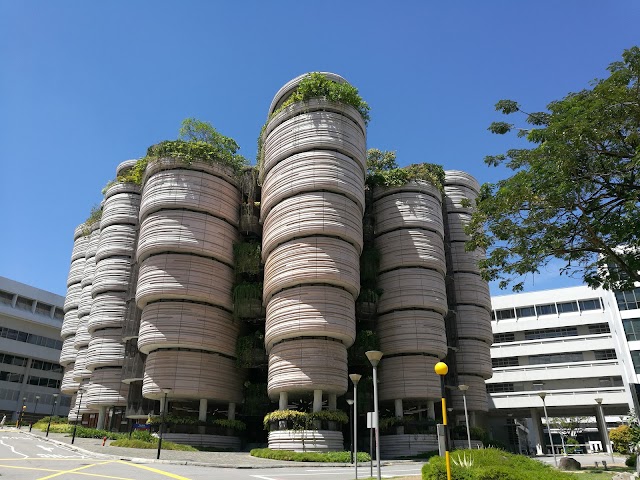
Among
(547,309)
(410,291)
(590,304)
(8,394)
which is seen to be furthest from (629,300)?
(8,394)

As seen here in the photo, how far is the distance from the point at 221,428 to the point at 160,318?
1157 centimetres

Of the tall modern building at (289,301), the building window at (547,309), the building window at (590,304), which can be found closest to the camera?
the tall modern building at (289,301)

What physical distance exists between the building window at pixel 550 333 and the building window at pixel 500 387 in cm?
744

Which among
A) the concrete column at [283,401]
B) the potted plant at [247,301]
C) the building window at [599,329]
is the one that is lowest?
the concrete column at [283,401]

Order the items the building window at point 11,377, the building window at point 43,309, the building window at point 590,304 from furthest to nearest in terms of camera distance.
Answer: the building window at point 43,309 < the building window at point 11,377 < the building window at point 590,304

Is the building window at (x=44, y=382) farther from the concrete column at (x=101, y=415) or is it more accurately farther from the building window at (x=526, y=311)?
the building window at (x=526, y=311)

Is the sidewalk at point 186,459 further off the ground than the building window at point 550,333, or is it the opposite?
the building window at point 550,333

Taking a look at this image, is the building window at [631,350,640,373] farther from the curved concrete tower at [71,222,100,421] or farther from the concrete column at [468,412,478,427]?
the curved concrete tower at [71,222,100,421]

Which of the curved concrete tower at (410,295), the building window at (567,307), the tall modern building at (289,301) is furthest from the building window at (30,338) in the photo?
the building window at (567,307)

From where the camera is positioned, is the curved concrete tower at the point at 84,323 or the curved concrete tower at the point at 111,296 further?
the curved concrete tower at the point at 84,323

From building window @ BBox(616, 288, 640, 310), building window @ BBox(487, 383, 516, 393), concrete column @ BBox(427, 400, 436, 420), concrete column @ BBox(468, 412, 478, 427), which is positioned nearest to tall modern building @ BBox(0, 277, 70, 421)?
concrete column @ BBox(427, 400, 436, 420)

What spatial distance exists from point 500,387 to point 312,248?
43297 mm

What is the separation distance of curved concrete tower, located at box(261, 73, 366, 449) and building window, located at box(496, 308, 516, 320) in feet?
128

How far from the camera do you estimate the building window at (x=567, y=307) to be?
71188 millimetres
